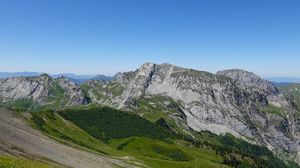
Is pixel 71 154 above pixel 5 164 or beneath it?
beneath

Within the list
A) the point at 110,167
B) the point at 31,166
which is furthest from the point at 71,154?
the point at 31,166

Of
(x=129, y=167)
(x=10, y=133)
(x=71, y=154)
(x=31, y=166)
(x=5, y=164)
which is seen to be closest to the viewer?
(x=5, y=164)

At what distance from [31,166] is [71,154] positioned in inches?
4643

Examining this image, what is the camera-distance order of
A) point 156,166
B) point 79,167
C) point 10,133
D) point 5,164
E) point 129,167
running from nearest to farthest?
point 5,164, point 79,167, point 10,133, point 129,167, point 156,166

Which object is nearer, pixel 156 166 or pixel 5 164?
pixel 5 164

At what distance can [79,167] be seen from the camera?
119812 mm

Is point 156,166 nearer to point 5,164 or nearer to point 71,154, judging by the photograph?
point 71,154

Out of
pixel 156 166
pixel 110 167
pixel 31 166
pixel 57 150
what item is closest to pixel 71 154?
pixel 57 150

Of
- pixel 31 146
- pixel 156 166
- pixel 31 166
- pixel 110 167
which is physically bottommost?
pixel 156 166

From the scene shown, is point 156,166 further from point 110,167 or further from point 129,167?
point 110,167

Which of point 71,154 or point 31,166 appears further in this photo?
point 71,154

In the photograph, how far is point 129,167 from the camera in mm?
154000

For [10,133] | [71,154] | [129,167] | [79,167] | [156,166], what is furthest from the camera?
[156,166]

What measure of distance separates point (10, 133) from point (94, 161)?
32.0 metres
